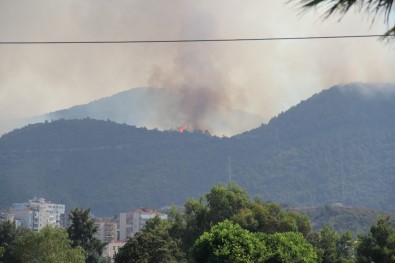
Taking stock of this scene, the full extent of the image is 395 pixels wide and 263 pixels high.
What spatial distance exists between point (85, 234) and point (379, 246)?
34.1m

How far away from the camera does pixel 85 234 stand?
265ft

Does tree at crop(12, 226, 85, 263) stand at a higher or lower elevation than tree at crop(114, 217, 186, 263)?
higher

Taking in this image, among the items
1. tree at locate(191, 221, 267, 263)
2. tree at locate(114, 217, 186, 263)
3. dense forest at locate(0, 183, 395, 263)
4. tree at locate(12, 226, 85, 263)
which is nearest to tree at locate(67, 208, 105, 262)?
dense forest at locate(0, 183, 395, 263)

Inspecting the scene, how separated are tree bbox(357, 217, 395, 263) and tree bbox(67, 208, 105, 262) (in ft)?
102

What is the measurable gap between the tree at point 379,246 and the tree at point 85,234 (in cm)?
3102

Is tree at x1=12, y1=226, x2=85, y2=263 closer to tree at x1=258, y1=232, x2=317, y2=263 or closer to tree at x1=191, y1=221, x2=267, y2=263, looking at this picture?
tree at x1=258, y1=232, x2=317, y2=263

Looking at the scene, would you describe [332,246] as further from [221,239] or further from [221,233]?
[221,239]

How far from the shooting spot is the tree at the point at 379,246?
5169 cm

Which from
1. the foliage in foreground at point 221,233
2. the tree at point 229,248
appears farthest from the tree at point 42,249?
the tree at point 229,248

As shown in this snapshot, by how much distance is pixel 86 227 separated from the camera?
80.5 metres

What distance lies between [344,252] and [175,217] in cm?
1308

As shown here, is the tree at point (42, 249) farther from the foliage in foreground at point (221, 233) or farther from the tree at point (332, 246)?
the tree at point (332, 246)

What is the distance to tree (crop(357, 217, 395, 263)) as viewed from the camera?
51.7 metres

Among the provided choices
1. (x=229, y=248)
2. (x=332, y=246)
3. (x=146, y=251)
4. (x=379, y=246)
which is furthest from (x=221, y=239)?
(x=332, y=246)
